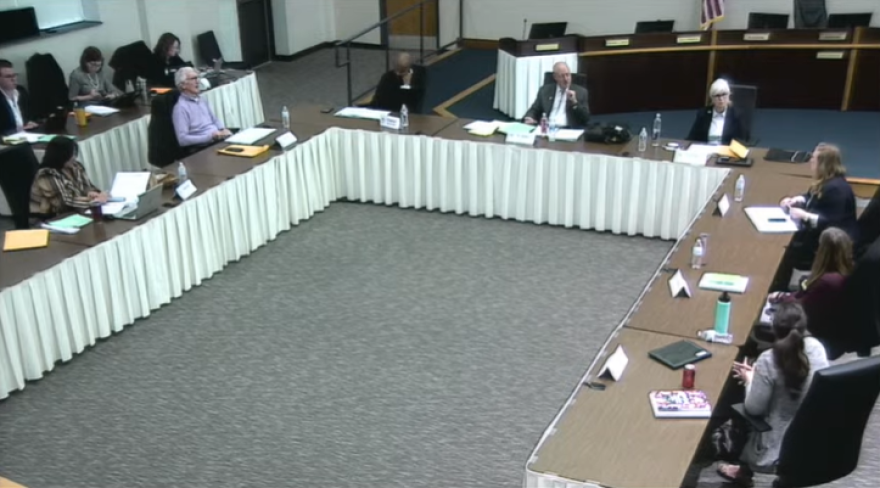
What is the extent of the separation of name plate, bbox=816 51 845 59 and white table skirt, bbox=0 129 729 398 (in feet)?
13.5

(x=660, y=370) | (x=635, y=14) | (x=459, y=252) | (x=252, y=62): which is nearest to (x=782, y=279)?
(x=660, y=370)

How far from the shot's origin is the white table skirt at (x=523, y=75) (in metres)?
9.30

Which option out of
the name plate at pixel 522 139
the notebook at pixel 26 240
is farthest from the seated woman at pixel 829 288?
the notebook at pixel 26 240

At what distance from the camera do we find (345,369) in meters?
5.09

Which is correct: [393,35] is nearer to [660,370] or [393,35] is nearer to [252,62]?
[252,62]

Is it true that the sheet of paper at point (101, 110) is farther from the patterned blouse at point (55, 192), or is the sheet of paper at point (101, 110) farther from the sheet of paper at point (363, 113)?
the patterned blouse at point (55, 192)

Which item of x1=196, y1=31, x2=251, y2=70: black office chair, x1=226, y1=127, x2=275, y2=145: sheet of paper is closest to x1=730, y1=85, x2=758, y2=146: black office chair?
x1=226, y1=127, x2=275, y2=145: sheet of paper

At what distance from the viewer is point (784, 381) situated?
3.47 m

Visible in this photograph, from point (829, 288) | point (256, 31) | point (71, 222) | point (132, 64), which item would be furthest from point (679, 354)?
point (256, 31)

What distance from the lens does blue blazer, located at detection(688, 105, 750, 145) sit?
688cm

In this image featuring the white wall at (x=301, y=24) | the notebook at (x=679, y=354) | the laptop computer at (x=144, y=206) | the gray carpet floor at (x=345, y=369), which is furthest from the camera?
the white wall at (x=301, y=24)

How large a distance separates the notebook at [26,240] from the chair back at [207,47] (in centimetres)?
653

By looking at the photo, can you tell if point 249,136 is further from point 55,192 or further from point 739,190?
point 739,190

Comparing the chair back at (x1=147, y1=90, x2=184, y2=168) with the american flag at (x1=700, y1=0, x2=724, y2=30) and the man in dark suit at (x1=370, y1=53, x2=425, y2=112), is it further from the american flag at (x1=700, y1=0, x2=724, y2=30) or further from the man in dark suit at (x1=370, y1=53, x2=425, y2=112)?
the american flag at (x1=700, y1=0, x2=724, y2=30)
